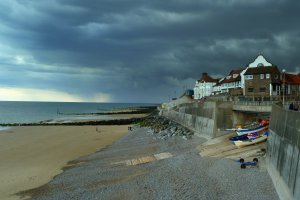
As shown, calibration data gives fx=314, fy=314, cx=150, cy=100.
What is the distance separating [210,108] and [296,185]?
884 inches

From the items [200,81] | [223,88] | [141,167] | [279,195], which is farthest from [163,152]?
[200,81]

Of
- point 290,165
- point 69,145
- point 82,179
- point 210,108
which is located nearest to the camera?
Answer: point 290,165

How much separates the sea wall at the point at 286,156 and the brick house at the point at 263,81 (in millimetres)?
43450

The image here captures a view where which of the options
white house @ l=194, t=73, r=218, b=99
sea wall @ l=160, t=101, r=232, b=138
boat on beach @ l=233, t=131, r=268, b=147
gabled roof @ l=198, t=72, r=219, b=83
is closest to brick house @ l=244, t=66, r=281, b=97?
sea wall @ l=160, t=101, r=232, b=138

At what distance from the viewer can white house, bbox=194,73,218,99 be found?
102 m

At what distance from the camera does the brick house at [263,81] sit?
58.1 meters

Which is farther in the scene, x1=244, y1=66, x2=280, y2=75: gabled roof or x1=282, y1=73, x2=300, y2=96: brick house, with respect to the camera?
x1=282, y1=73, x2=300, y2=96: brick house

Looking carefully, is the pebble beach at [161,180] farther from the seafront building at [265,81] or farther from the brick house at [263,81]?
the brick house at [263,81]

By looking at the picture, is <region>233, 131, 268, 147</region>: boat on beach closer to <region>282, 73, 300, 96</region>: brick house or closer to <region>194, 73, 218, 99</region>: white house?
<region>282, 73, 300, 96</region>: brick house

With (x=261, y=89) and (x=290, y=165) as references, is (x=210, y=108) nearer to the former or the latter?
(x=290, y=165)

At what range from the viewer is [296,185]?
432 inches

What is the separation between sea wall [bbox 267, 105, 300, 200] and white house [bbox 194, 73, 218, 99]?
8465 cm

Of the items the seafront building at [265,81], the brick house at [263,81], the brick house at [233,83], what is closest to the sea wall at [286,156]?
the seafront building at [265,81]

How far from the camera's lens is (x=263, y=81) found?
5934 cm
